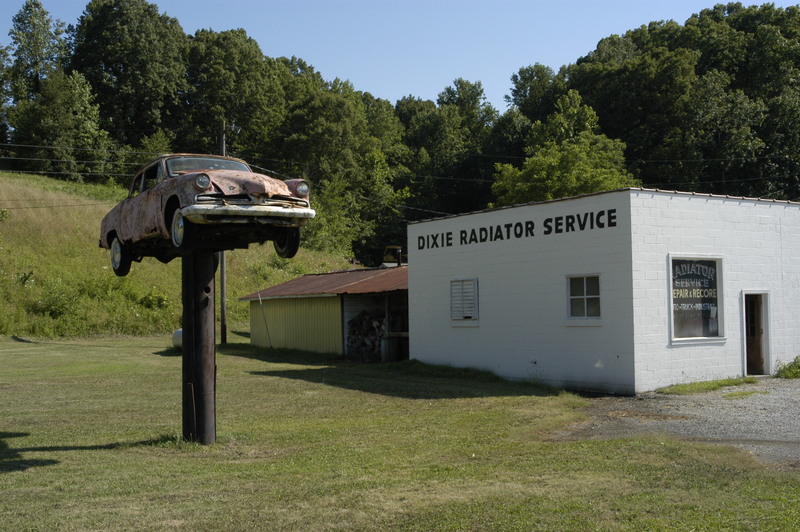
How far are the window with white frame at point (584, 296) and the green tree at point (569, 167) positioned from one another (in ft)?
86.8

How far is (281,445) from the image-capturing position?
1071cm

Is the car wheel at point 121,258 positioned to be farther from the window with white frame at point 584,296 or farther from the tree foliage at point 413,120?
the tree foliage at point 413,120

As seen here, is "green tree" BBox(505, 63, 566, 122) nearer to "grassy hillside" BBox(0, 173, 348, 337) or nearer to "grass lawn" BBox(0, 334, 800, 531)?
"grassy hillside" BBox(0, 173, 348, 337)

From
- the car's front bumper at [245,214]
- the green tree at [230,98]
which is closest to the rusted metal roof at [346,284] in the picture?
the car's front bumper at [245,214]

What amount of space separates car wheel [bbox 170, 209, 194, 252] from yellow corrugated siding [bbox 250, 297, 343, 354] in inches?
724

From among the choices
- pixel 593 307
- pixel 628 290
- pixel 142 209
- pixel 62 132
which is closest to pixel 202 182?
pixel 142 209

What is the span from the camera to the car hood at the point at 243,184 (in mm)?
9156

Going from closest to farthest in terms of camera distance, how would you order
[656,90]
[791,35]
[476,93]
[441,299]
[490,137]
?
[441,299]
[656,90]
[791,35]
[490,137]
[476,93]

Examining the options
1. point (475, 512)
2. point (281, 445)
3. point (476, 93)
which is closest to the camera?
point (475, 512)

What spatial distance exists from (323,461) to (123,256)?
473 cm

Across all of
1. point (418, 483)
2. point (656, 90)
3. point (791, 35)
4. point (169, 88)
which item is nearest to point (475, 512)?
point (418, 483)

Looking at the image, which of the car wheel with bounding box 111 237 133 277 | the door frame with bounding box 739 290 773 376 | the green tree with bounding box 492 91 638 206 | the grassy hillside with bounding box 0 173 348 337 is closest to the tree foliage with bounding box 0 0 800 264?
the green tree with bounding box 492 91 638 206

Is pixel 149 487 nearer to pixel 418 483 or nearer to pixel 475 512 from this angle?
pixel 418 483

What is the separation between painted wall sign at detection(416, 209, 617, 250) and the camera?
16906 mm
